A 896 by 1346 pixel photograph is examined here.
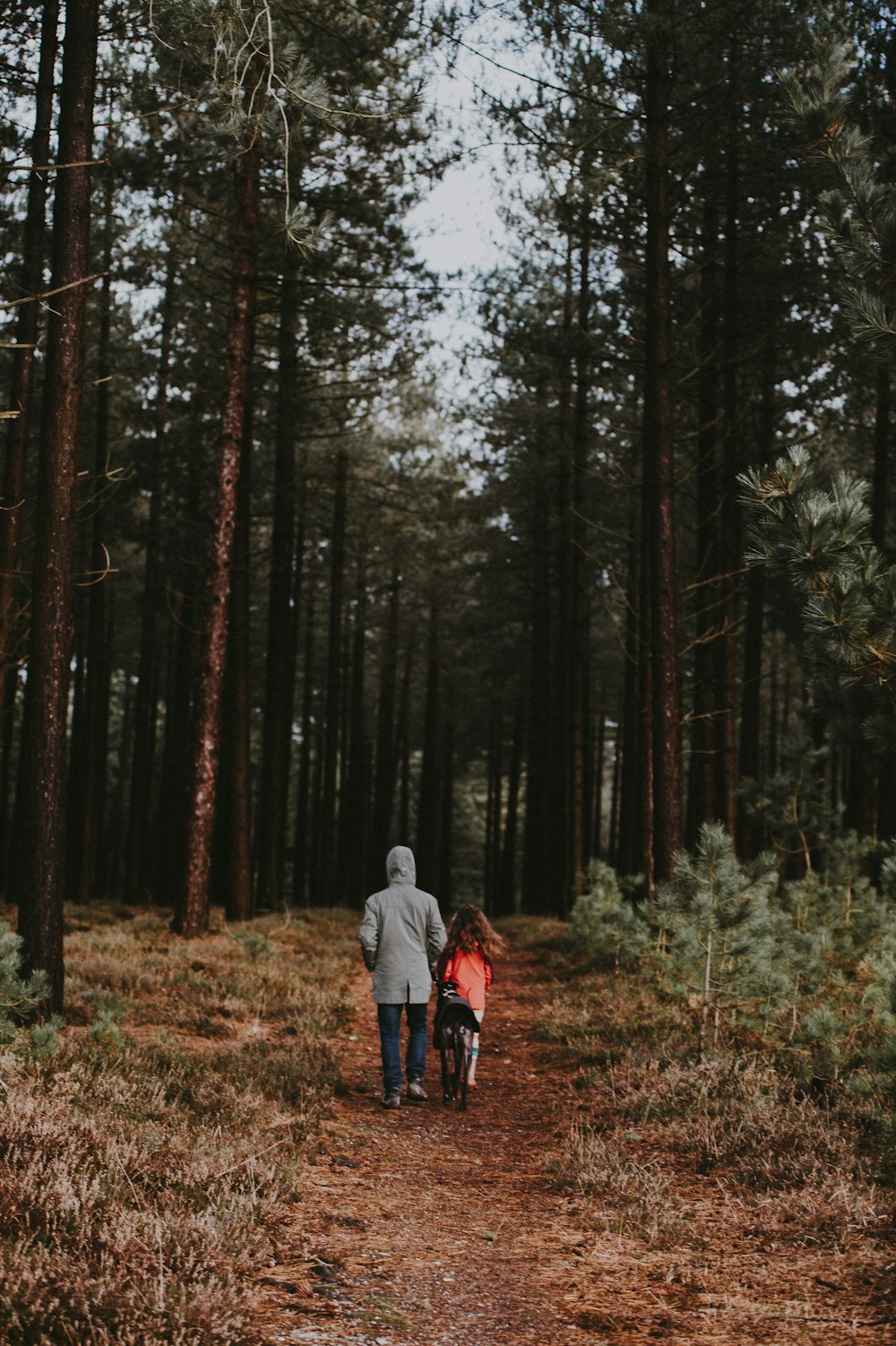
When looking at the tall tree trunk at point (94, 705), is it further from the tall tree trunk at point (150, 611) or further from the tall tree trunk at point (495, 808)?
the tall tree trunk at point (495, 808)

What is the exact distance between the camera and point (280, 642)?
19.3 m

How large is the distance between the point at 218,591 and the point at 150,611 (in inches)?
301

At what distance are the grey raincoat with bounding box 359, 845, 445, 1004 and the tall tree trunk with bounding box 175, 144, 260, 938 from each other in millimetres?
6170

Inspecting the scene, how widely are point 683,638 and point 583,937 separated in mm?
9735

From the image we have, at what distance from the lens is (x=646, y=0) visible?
12.5 metres

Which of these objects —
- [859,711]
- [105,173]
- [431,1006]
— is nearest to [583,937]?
[431,1006]

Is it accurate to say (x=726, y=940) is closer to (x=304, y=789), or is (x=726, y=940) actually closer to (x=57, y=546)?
(x=57, y=546)

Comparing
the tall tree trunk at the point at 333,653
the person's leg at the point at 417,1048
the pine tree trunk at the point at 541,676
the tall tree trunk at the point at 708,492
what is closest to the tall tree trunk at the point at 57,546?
the person's leg at the point at 417,1048

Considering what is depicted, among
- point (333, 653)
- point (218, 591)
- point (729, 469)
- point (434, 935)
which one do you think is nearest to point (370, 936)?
point (434, 935)

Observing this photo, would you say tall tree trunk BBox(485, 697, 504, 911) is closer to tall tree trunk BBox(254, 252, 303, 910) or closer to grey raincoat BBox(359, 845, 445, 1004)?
tall tree trunk BBox(254, 252, 303, 910)

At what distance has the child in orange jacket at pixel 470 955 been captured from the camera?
29.0ft

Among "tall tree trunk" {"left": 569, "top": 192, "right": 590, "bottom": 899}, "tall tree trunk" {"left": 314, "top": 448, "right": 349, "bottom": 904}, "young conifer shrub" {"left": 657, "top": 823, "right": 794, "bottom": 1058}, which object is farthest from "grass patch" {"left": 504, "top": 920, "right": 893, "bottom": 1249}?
"tall tree trunk" {"left": 314, "top": 448, "right": 349, "bottom": 904}

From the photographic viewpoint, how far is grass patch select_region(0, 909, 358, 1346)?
380cm

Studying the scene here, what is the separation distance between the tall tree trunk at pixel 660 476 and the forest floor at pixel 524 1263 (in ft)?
19.0
